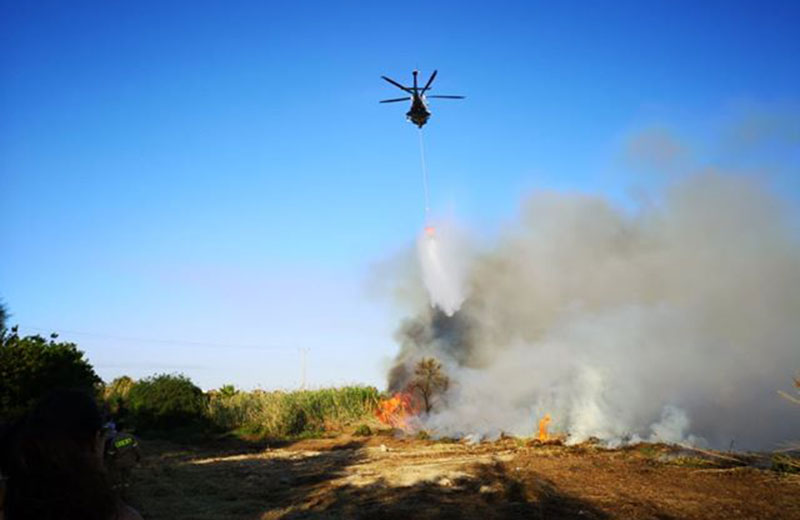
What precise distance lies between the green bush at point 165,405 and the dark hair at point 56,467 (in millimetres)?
25407

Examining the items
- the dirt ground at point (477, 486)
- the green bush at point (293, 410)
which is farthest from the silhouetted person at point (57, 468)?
the green bush at point (293, 410)

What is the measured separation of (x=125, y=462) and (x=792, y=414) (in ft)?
70.2

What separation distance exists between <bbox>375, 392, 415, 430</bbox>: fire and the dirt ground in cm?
886

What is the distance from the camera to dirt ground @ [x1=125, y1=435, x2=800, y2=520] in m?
9.49

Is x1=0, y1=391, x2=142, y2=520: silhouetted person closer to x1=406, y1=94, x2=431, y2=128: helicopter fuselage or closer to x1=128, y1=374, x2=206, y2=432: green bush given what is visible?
x1=406, y1=94, x2=431, y2=128: helicopter fuselage

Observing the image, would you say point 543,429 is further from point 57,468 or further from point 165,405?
point 57,468

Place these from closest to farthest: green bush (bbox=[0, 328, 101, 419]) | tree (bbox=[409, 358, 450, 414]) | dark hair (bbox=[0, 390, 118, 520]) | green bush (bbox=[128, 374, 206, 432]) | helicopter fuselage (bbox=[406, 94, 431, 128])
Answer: dark hair (bbox=[0, 390, 118, 520]) → green bush (bbox=[0, 328, 101, 419]) → helicopter fuselage (bbox=[406, 94, 431, 128]) → green bush (bbox=[128, 374, 206, 432]) → tree (bbox=[409, 358, 450, 414])

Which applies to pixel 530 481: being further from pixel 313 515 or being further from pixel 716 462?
pixel 716 462

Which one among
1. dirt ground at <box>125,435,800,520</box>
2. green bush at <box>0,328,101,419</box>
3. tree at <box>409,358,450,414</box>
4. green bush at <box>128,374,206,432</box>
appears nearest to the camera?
dirt ground at <box>125,435,800,520</box>

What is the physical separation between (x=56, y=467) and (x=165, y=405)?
25.6m

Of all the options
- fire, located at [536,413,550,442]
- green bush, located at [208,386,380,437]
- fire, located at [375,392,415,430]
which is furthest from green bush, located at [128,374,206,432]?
fire, located at [536,413,550,442]

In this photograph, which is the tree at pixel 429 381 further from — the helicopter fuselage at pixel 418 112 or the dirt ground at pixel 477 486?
the helicopter fuselage at pixel 418 112

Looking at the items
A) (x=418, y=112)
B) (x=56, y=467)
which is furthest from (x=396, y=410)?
(x=56, y=467)

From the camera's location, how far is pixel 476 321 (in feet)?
103
